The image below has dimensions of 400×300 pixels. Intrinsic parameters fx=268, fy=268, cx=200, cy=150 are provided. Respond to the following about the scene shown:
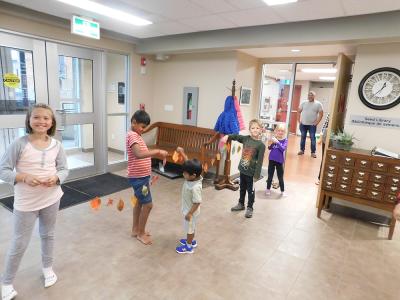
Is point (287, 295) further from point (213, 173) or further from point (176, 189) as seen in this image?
point (213, 173)

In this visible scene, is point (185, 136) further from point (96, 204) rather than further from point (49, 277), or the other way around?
point (49, 277)

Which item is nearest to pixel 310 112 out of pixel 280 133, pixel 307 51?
pixel 307 51

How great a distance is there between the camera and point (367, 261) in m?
2.64

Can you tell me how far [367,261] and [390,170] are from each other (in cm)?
112

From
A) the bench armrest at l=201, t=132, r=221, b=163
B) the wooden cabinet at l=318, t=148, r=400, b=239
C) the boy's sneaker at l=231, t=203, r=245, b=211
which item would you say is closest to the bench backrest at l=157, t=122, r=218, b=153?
the bench armrest at l=201, t=132, r=221, b=163

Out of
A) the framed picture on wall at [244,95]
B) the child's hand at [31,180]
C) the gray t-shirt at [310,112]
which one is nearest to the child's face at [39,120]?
the child's hand at [31,180]

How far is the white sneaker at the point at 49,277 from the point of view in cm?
207

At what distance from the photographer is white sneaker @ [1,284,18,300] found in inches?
74.9

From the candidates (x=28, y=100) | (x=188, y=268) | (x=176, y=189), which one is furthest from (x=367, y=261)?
(x=28, y=100)

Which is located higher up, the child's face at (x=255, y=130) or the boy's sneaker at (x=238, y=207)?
the child's face at (x=255, y=130)

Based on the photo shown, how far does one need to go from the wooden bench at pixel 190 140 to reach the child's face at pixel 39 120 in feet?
9.17

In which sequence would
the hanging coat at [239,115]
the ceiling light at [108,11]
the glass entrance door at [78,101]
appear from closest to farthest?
the ceiling light at [108,11] → the glass entrance door at [78,101] → the hanging coat at [239,115]

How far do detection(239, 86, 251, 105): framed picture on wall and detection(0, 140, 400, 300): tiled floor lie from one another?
2063mm

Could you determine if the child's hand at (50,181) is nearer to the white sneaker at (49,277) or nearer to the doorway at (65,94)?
the white sneaker at (49,277)
